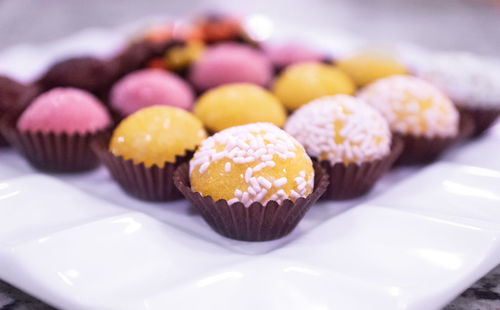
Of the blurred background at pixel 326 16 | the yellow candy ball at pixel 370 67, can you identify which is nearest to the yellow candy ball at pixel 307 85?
the yellow candy ball at pixel 370 67

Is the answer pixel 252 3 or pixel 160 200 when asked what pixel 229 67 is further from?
pixel 252 3

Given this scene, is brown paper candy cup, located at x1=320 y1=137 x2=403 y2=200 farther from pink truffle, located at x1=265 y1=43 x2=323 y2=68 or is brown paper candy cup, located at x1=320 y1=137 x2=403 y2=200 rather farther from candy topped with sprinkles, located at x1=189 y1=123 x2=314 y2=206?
pink truffle, located at x1=265 y1=43 x2=323 y2=68

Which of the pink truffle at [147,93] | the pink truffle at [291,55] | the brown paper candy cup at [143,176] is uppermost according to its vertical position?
the pink truffle at [291,55]

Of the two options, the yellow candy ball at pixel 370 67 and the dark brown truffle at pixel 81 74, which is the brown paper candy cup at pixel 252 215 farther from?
the yellow candy ball at pixel 370 67

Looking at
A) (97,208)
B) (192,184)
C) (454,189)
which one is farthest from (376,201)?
(97,208)

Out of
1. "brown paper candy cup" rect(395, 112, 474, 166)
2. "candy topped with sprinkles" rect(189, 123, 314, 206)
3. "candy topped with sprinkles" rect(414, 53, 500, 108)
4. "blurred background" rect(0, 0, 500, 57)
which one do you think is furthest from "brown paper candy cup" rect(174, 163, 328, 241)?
"blurred background" rect(0, 0, 500, 57)

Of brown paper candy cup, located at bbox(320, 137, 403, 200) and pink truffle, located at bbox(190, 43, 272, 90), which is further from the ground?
pink truffle, located at bbox(190, 43, 272, 90)

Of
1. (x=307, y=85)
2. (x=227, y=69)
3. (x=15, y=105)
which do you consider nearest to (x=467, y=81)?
(x=307, y=85)
